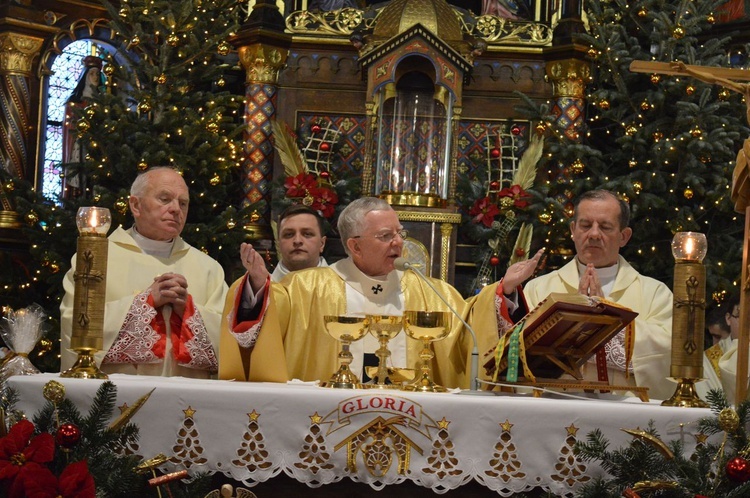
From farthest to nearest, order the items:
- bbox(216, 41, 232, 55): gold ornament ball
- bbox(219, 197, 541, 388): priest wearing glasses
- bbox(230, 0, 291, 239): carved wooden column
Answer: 1. bbox(230, 0, 291, 239): carved wooden column
2. bbox(216, 41, 232, 55): gold ornament ball
3. bbox(219, 197, 541, 388): priest wearing glasses

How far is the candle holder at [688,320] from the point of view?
4.59 meters

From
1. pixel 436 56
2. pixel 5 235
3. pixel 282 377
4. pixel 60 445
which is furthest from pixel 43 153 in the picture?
pixel 60 445

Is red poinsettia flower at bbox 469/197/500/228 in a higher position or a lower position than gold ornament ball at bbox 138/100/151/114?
lower

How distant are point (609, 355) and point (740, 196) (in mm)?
1167

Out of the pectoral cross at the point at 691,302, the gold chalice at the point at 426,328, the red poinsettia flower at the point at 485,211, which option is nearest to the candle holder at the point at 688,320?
the pectoral cross at the point at 691,302

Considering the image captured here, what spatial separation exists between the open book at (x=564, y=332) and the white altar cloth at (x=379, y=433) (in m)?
0.39

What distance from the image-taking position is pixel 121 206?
31.5 feet

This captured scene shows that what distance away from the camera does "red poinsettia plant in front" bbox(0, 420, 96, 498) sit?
3.83 m

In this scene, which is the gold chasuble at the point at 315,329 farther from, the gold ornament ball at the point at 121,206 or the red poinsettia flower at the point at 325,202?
the gold ornament ball at the point at 121,206

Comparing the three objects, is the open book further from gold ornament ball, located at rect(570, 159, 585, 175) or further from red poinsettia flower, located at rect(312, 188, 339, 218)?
gold ornament ball, located at rect(570, 159, 585, 175)

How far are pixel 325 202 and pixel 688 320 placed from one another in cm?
548

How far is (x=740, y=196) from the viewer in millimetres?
→ 4785

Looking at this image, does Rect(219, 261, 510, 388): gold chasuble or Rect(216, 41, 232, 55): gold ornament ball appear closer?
Rect(219, 261, 510, 388): gold chasuble

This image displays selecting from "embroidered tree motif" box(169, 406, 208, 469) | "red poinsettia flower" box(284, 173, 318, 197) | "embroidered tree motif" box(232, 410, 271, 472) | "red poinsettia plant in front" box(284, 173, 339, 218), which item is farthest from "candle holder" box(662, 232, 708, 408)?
"red poinsettia flower" box(284, 173, 318, 197)
